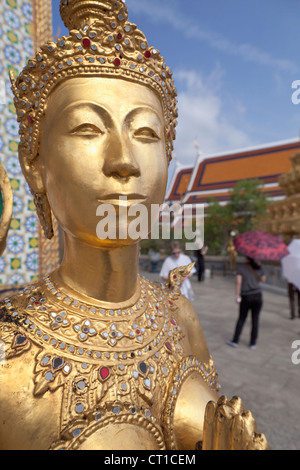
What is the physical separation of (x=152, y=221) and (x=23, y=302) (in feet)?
1.61

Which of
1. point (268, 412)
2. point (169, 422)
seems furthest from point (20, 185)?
point (268, 412)

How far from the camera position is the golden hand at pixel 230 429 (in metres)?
0.73

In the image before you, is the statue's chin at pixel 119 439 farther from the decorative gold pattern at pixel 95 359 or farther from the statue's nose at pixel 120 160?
the statue's nose at pixel 120 160

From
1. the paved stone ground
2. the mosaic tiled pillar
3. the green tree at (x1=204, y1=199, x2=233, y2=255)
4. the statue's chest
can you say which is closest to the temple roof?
the green tree at (x1=204, y1=199, x2=233, y2=255)

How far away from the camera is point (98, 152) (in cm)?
86

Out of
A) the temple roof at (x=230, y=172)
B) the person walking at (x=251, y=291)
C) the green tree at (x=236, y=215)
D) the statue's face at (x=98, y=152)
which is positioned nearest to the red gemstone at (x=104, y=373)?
the statue's face at (x=98, y=152)

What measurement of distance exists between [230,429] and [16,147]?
2559 millimetres

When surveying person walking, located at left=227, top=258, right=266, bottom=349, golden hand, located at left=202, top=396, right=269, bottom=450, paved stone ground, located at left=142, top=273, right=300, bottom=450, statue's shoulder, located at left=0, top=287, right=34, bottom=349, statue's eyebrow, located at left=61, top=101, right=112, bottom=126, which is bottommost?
paved stone ground, located at left=142, top=273, right=300, bottom=450

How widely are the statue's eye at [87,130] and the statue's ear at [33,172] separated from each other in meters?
0.25

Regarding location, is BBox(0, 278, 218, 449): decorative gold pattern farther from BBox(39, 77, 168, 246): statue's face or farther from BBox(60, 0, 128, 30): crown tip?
BBox(60, 0, 128, 30): crown tip

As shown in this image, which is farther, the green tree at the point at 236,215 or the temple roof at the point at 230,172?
the temple roof at the point at 230,172

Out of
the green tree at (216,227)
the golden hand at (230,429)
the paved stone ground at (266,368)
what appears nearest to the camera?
the golden hand at (230,429)

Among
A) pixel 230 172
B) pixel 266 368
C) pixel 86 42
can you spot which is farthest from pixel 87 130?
pixel 230 172

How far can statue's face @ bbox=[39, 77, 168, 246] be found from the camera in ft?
2.78
